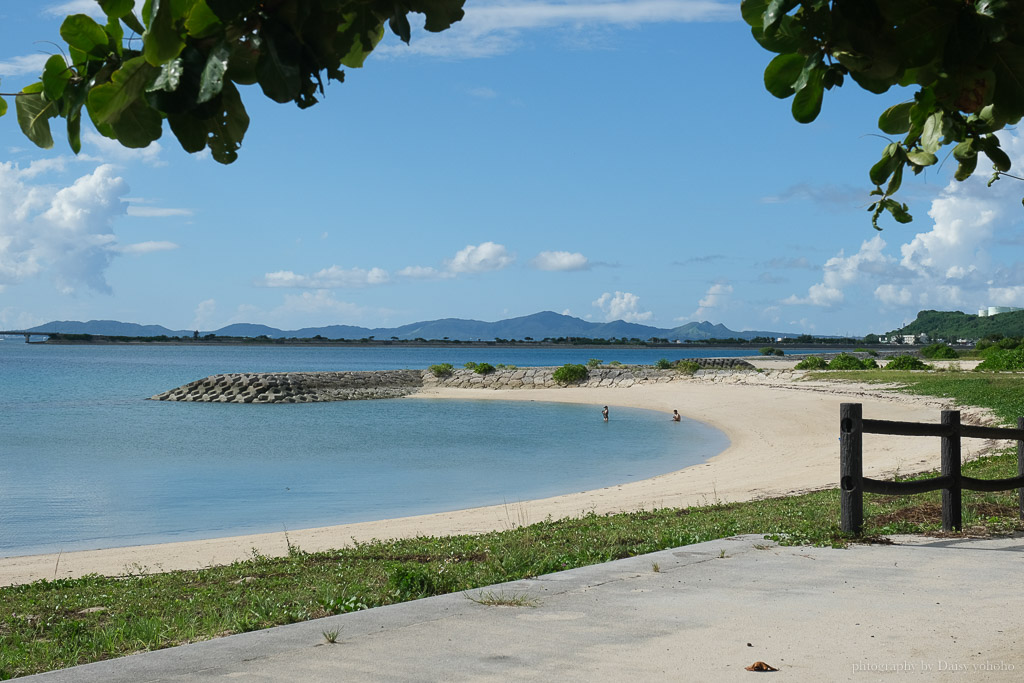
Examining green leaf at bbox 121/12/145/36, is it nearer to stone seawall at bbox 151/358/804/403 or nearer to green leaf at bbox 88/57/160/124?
green leaf at bbox 88/57/160/124

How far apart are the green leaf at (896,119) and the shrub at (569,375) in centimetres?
5443

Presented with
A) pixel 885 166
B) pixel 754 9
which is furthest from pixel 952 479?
pixel 754 9

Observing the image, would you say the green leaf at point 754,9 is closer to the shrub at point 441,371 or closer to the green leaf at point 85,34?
the green leaf at point 85,34

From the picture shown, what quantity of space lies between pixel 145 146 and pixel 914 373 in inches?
1811

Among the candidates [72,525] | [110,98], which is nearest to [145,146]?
[110,98]

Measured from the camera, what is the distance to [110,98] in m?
1.58

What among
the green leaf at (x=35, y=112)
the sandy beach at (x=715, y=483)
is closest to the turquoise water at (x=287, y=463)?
the sandy beach at (x=715, y=483)

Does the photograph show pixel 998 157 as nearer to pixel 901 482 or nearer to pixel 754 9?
pixel 754 9

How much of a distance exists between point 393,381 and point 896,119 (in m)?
60.4

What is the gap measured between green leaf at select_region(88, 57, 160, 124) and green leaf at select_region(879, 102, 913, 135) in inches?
77.8

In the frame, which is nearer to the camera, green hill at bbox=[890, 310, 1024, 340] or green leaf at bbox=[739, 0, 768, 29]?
green leaf at bbox=[739, 0, 768, 29]

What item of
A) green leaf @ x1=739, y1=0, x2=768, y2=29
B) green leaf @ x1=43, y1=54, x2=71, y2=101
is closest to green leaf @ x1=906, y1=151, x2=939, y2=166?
green leaf @ x1=739, y1=0, x2=768, y2=29

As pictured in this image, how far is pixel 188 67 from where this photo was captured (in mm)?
1511

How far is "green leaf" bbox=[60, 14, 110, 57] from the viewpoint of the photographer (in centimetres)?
162
